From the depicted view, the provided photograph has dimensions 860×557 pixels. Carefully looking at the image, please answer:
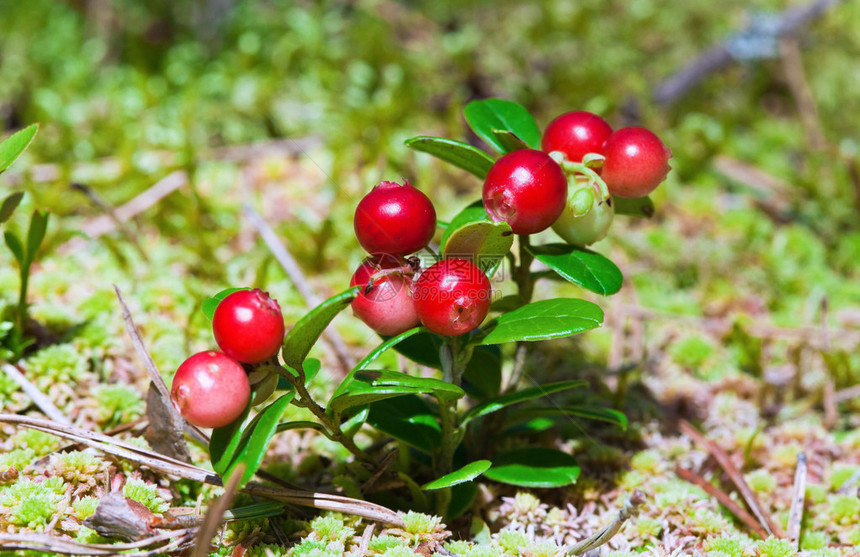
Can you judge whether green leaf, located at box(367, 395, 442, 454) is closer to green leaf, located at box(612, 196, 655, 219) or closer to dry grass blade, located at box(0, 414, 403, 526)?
dry grass blade, located at box(0, 414, 403, 526)

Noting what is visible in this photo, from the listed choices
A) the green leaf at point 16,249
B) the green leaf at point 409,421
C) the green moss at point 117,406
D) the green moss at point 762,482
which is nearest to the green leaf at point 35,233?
the green leaf at point 16,249

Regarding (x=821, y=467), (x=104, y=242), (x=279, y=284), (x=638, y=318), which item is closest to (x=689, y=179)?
(x=638, y=318)

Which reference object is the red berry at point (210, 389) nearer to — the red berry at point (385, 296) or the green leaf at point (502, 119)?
the red berry at point (385, 296)

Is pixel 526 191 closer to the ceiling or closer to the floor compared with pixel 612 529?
closer to the ceiling

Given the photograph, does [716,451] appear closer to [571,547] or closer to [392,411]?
[571,547]

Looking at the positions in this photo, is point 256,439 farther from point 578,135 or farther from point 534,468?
point 578,135

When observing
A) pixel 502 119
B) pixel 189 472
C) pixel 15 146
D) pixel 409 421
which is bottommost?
pixel 189 472

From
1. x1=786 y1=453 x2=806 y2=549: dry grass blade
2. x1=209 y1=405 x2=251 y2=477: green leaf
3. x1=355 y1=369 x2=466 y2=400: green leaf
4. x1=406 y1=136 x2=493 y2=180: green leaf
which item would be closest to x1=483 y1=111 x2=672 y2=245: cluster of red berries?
x1=406 y1=136 x2=493 y2=180: green leaf

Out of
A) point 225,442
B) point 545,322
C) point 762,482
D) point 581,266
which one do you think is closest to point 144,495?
point 225,442
